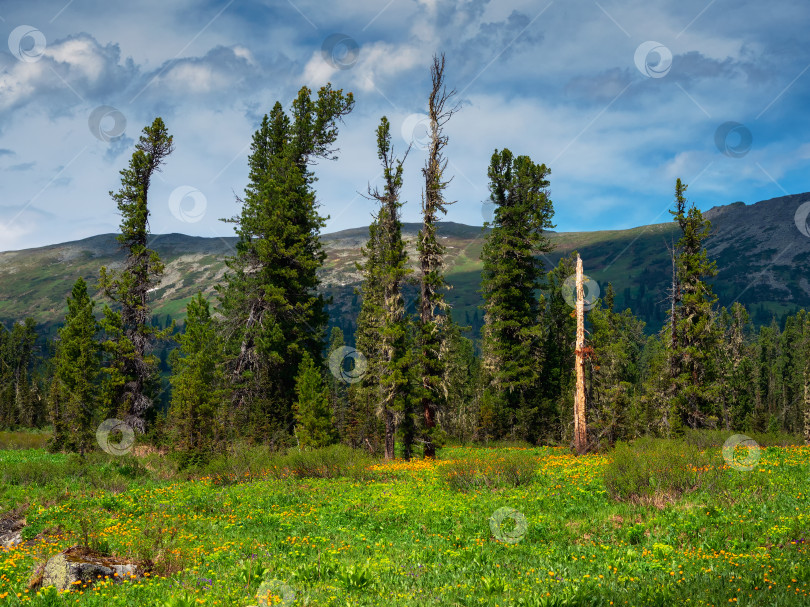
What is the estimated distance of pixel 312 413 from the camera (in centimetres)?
2900

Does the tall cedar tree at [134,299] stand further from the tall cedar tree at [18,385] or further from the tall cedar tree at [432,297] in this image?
the tall cedar tree at [18,385]

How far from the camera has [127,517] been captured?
42.4ft

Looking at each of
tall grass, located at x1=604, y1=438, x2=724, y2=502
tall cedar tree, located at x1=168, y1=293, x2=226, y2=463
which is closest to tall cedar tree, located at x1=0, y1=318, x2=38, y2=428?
tall cedar tree, located at x1=168, y1=293, x2=226, y2=463

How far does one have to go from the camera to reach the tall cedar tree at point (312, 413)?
28.6 meters

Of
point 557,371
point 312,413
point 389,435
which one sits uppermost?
point 557,371

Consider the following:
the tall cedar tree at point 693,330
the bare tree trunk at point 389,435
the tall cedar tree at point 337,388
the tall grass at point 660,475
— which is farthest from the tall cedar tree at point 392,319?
the tall cedar tree at point 337,388

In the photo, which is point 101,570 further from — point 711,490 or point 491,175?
point 491,175
